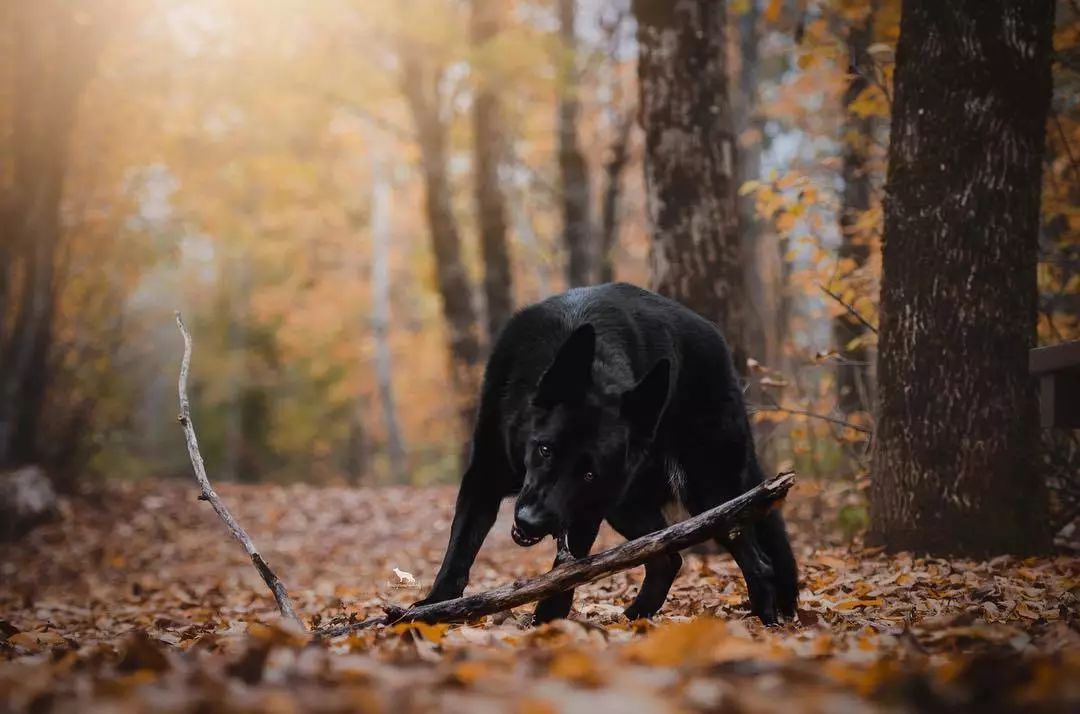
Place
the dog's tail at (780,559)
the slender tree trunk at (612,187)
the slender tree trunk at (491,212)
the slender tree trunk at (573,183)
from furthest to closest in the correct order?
the slender tree trunk at (573,183) < the slender tree trunk at (612,187) < the slender tree trunk at (491,212) < the dog's tail at (780,559)

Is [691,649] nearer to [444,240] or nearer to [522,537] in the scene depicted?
[522,537]

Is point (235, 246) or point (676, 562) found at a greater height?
point (235, 246)

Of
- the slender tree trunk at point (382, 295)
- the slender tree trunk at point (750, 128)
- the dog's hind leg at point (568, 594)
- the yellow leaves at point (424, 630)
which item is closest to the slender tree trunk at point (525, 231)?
the slender tree trunk at point (382, 295)

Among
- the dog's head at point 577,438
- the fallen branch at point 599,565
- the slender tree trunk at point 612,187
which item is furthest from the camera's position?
the slender tree trunk at point 612,187

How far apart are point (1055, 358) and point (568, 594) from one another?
2785 millimetres

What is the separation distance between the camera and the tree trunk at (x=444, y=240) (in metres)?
14.5

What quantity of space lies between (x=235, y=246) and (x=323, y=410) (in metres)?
5.96

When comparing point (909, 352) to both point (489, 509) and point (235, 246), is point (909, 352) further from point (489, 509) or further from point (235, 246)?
point (235, 246)

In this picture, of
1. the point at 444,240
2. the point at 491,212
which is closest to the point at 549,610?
the point at 491,212

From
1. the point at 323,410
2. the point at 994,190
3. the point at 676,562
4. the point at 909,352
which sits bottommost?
the point at 323,410

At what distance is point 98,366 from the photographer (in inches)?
583

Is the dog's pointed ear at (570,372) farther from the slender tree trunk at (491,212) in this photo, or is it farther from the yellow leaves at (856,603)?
the slender tree trunk at (491,212)

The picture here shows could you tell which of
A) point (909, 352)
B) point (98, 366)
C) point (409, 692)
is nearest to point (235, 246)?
point (98, 366)

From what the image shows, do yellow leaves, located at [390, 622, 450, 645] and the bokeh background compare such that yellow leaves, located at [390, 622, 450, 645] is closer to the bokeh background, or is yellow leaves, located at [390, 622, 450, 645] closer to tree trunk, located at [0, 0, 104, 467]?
the bokeh background
